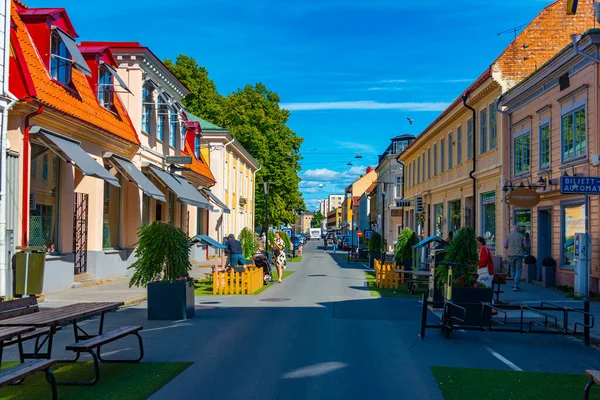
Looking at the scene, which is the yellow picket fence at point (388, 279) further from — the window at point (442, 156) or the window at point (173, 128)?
the window at point (442, 156)

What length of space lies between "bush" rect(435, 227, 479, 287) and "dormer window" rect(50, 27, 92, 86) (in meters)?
11.3

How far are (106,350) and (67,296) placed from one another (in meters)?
7.31

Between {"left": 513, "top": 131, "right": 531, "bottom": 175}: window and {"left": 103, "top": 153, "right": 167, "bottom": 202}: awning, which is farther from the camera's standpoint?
{"left": 513, "top": 131, "right": 531, "bottom": 175}: window

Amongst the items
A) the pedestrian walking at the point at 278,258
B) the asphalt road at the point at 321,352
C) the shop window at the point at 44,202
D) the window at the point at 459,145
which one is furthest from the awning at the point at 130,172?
the window at the point at 459,145

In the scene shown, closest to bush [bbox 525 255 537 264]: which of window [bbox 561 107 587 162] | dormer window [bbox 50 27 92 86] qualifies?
window [bbox 561 107 587 162]

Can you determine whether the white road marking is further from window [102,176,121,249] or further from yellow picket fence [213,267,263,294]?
window [102,176,121,249]

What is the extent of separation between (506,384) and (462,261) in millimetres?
4390

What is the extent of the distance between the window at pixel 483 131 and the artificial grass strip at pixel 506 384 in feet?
68.1

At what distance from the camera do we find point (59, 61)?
17578 millimetres

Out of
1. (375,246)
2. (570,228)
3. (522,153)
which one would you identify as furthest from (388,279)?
(375,246)

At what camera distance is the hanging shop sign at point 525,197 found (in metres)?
19.9

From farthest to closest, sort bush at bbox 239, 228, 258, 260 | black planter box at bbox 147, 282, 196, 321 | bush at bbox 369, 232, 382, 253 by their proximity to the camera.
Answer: bush at bbox 369, 232, 382, 253 < bush at bbox 239, 228, 258, 260 < black planter box at bbox 147, 282, 196, 321

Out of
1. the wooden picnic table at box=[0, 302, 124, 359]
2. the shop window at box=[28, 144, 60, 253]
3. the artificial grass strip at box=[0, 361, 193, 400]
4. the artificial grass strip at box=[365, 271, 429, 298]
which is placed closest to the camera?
the artificial grass strip at box=[0, 361, 193, 400]

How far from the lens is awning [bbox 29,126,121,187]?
1554cm
